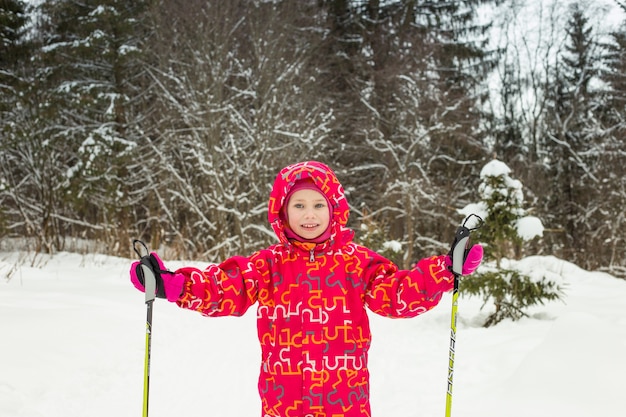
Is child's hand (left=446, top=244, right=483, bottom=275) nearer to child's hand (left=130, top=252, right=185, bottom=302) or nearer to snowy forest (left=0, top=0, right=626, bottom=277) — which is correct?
child's hand (left=130, top=252, right=185, bottom=302)

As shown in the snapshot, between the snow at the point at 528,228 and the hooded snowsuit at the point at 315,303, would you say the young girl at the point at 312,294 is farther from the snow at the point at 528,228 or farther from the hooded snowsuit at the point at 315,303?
the snow at the point at 528,228

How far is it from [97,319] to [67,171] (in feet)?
41.5

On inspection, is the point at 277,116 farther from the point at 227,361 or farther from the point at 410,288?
the point at 410,288

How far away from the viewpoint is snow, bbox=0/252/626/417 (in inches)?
135

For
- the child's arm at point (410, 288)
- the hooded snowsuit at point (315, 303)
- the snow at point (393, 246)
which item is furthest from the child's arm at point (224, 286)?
the snow at point (393, 246)

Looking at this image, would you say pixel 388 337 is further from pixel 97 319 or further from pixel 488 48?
pixel 488 48

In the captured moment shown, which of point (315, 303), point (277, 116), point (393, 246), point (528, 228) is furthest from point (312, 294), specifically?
point (277, 116)

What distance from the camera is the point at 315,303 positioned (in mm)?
2201

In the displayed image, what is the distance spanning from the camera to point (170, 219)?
679 inches

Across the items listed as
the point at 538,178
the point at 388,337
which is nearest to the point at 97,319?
the point at 388,337

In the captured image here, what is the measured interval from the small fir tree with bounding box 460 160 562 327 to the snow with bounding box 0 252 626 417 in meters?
0.28

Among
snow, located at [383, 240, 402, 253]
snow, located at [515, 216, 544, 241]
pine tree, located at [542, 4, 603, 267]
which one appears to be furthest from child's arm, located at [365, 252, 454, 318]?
pine tree, located at [542, 4, 603, 267]

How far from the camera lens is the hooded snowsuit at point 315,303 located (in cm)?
216

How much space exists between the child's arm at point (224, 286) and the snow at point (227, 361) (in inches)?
60.9
